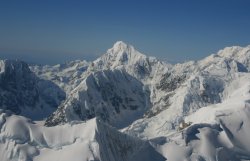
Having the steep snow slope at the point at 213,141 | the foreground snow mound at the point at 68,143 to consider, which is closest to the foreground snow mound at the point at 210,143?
the steep snow slope at the point at 213,141

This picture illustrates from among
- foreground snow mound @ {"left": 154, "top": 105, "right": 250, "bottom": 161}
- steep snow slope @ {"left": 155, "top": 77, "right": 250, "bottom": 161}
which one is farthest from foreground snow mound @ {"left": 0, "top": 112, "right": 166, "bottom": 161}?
foreground snow mound @ {"left": 154, "top": 105, "right": 250, "bottom": 161}

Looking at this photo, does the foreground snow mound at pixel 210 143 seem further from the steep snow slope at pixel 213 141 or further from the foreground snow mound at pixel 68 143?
the foreground snow mound at pixel 68 143

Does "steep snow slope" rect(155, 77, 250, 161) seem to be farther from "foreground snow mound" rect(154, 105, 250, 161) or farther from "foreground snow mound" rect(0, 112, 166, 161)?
"foreground snow mound" rect(0, 112, 166, 161)

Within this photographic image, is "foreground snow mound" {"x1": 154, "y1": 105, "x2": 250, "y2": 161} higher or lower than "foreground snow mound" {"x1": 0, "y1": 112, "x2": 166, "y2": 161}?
above

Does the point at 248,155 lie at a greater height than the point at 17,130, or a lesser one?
lesser

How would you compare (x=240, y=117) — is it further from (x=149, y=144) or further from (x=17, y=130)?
(x=17, y=130)

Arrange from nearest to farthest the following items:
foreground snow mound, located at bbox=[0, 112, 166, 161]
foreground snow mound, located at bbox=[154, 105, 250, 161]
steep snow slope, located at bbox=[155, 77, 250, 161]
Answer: foreground snow mound, located at bbox=[0, 112, 166, 161], foreground snow mound, located at bbox=[154, 105, 250, 161], steep snow slope, located at bbox=[155, 77, 250, 161]

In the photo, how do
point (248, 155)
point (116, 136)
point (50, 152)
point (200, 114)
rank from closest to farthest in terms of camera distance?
point (50, 152) → point (116, 136) → point (248, 155) → point (200, 114)

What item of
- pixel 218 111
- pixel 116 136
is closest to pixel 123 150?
pixel 116 136

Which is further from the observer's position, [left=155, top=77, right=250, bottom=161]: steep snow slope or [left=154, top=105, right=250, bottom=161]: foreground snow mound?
[left=155, top=77, right=250, bottom=161]: steep snow slope
